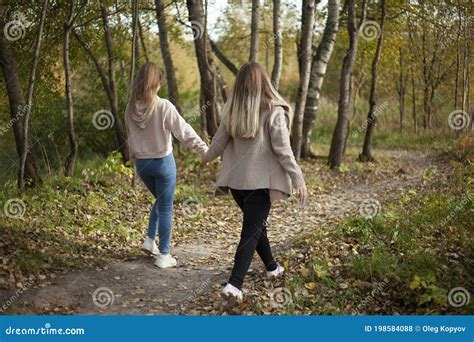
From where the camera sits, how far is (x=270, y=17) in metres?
22.7

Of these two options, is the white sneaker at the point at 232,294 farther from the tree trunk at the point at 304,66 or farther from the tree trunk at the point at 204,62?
the tree trunk at the point at 304,66

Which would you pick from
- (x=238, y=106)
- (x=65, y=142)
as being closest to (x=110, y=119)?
(x=65, y=142)

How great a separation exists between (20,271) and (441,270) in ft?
14.6

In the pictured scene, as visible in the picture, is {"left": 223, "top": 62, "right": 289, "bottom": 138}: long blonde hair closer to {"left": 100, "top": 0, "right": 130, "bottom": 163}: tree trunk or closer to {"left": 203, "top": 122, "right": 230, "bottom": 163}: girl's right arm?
{"left": 203, "top": 122, "right": 230, "bottom": 163}: girl's right arm

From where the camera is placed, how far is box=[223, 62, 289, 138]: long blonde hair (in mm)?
5527

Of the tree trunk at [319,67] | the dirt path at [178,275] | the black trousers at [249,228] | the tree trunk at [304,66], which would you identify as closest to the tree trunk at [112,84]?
the dirt path at [178,275]

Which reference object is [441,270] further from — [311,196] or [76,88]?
[76,88]

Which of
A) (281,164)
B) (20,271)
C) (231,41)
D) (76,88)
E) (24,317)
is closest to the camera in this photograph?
(24,317)

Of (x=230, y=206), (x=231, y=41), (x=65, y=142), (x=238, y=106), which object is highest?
(x=231, y=41)
